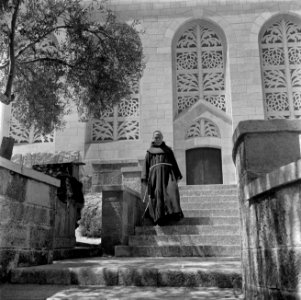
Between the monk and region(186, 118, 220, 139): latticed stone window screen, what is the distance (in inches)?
298

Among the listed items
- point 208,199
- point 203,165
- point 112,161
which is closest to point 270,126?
point 208,199

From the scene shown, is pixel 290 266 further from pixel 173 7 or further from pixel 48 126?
pixel 173 7

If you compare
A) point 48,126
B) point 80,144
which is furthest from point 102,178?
point 48,126

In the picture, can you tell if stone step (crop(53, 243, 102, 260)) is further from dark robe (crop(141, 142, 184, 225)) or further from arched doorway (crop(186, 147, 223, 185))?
arched doorway (crop(186, 147, 223, 185))

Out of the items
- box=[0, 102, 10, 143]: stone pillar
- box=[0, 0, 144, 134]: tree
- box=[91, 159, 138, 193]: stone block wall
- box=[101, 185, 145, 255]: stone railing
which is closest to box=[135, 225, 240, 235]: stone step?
box=[101, 185, 145, 255]: stone railing

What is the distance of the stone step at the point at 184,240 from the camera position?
25.0 ft

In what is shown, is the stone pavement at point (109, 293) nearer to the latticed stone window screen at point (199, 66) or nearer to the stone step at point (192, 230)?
the stone step at point (192, 230)

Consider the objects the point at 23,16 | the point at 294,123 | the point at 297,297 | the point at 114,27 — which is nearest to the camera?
the point at 297,297

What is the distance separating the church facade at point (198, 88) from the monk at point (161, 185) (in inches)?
260

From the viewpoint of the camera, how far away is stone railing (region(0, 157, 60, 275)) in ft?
16.4

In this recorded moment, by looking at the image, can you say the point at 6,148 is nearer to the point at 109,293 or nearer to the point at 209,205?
the point at 109,293

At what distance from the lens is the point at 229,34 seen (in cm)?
1694

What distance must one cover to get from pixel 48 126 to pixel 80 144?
7238 mm

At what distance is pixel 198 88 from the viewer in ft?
56.1
